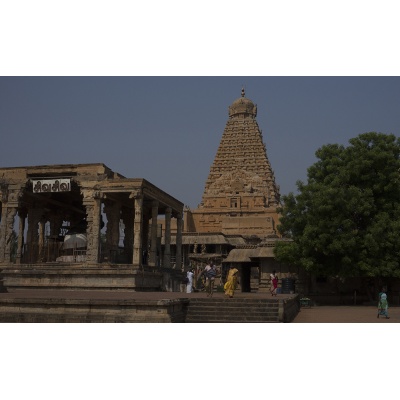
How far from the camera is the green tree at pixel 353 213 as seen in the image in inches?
956

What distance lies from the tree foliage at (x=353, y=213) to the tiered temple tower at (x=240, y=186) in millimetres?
30395

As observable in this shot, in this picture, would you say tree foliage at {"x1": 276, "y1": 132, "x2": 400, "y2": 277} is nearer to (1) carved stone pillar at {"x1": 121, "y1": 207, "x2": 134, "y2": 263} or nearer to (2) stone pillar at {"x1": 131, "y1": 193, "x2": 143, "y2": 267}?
(2) stone pillar at {"x1": 131, "y1": 193, "x2": 143, "y2": 267}

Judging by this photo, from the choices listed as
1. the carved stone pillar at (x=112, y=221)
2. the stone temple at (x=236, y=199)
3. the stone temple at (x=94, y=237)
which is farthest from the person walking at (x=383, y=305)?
the stone temple at (x=236, y=199)

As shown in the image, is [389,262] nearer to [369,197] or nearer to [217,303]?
[369,197]

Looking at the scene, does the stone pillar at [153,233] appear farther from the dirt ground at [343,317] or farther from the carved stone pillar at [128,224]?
the dirt ground at [343,317]

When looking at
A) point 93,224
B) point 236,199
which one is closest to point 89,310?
point 93,224

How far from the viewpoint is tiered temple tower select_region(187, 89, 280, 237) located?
60.2 m

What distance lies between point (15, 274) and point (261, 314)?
1461 centimetres

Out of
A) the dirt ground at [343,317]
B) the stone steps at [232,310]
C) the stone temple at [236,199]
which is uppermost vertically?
the stone temple at [236,199]

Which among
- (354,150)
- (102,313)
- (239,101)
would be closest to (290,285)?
(354,150)

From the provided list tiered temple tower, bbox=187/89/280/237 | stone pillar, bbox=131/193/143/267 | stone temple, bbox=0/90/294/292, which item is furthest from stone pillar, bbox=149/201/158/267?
tiered temple tower, bbox=187/89/280/237

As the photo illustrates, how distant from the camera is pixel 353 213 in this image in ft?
84.0

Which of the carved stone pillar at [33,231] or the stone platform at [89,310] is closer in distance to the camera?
the stone platform at [89,310]

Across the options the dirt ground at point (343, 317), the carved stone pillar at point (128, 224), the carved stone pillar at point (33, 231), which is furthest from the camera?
the carved stone pillar at point (128, 224)
